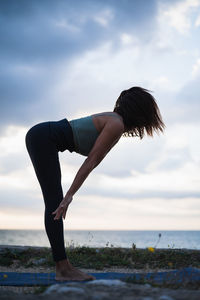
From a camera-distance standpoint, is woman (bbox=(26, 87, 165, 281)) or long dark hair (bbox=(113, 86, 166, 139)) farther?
long dark hair (bbox=(113, 86, 166, 139))

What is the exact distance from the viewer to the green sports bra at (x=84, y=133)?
149 inches

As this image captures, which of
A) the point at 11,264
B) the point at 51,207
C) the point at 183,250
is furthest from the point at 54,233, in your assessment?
the point at 183,250

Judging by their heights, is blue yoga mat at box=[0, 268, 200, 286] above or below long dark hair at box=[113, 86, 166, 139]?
below

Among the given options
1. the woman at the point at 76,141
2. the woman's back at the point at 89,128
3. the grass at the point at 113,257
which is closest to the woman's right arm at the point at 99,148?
the woman at the point at 76,141

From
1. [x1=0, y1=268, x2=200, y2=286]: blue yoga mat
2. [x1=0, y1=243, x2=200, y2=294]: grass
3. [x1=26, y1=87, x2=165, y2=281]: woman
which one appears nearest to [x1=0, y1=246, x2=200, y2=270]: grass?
[x1=0, y1=243, x2=200, y2=294]: grass

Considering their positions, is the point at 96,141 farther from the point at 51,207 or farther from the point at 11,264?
the point at 11,264

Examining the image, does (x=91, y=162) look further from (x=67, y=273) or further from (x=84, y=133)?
(x=67, y=273)

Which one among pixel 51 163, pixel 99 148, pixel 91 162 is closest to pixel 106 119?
pixel 99 148

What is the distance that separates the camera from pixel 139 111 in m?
3.88

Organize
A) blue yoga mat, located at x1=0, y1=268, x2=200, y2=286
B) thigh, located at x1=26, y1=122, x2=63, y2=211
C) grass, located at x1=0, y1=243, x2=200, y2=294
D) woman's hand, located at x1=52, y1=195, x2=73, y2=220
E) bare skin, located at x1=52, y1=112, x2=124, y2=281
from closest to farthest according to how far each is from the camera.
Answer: blue yoga mat, located at x1=0, y1=268, x2=200, y2=286 < woman's hand, located at x1=52, y1=195, x2=73, y2=220 < bare skin, located at x1=52, y1=112, x2=124, y2=281 < thigh, located at x1=26, y1=122, x2=63, y2=211 < grass, located at x1=0, y1=243, x2=200, y2=294

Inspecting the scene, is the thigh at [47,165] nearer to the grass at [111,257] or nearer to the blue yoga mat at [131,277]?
the blue yoga mat at [131,277]

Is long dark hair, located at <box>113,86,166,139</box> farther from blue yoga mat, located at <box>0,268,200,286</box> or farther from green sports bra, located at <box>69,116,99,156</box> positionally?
blue yoga mat, located at <box>0,268,200,286</box>

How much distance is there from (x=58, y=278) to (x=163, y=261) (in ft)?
9.27

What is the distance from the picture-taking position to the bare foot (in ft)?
11.9
